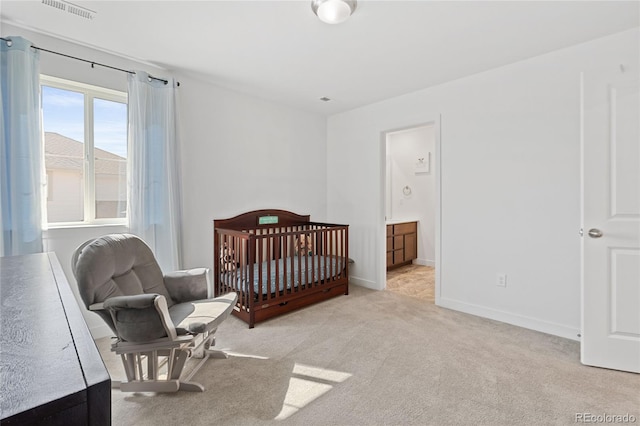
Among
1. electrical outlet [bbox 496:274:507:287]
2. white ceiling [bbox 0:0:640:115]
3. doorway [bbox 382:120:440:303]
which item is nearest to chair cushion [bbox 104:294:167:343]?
white ceiling [bbox 0:0:640:115]

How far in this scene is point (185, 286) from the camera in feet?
7.25

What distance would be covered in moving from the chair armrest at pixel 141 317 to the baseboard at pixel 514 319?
8.80 feet

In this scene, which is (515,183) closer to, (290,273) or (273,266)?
(290,273)

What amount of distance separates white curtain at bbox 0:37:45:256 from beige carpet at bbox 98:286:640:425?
102cm

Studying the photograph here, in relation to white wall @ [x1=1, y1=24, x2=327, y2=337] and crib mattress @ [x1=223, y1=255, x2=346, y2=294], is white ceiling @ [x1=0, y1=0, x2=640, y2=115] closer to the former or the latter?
white wall @ [x1=1, y1=24, x2=327, y2=337]

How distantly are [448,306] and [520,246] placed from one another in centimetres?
94

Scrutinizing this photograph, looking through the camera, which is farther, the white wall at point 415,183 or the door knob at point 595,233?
the white wall at point 415,183

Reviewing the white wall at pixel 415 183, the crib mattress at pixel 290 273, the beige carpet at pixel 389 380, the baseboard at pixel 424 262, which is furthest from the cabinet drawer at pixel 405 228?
the beige carpet at pixel 389 380

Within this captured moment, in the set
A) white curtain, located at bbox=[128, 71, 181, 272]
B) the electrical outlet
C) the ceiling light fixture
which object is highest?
the ceiling light fixture

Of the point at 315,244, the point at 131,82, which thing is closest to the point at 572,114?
the point at 315,244

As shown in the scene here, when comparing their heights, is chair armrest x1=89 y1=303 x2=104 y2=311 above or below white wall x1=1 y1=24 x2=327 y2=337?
below

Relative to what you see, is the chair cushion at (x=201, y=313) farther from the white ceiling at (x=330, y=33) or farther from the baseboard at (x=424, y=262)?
the baseboard at (x=424, y=262)

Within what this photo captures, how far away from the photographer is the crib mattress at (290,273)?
9.32 ft

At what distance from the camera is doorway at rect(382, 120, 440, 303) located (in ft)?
16.4
